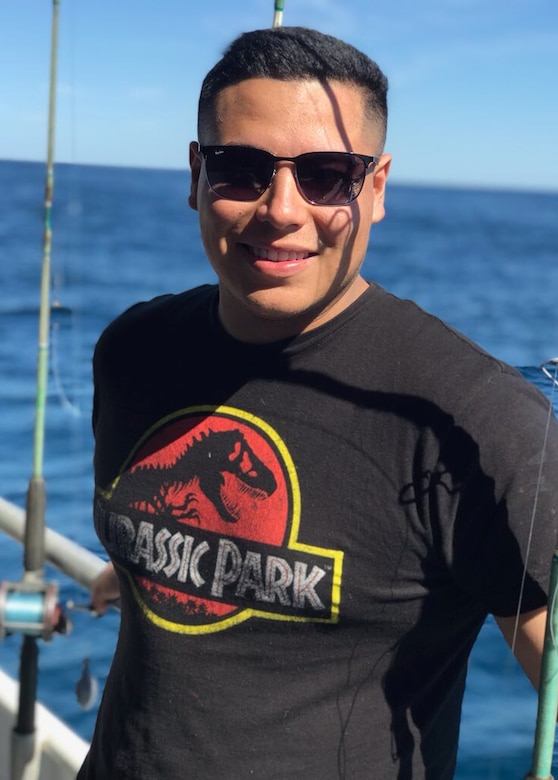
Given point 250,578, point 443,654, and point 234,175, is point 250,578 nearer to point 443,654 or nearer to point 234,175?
point 443,654

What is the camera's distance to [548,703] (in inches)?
39.9

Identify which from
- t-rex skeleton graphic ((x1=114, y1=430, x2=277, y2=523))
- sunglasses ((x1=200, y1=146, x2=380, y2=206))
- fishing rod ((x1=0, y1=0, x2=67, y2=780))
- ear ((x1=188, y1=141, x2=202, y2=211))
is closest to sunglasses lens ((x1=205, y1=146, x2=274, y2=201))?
sunglasses ((x1=200, y1=146, x2=380, y2=206))

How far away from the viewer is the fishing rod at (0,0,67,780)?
1631 mm

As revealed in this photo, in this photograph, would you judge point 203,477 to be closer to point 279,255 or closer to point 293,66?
point 279,255

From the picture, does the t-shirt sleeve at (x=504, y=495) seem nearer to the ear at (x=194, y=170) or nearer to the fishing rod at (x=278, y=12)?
the ear at (x=194, y=170)

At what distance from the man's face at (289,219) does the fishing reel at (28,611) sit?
0.62 meters

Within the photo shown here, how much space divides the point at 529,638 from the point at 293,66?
736 millimetres

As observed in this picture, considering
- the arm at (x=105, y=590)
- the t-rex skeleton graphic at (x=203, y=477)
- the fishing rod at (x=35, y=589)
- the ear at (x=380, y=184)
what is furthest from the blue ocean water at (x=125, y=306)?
the arm at (x=105, y=590)

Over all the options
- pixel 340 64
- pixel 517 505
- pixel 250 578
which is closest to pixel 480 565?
pixel 517 505


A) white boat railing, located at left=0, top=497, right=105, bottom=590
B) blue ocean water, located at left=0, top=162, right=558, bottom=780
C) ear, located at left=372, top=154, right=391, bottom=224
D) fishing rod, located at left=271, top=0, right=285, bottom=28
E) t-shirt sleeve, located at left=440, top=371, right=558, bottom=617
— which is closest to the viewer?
t-shirt sleeve, located at left=440, top=371, right=558, bottom=617

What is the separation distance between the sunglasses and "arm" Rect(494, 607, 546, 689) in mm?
545

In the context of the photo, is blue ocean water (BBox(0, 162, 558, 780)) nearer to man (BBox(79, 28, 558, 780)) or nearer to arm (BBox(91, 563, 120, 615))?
man (BBox(79, 28, 558, 780))

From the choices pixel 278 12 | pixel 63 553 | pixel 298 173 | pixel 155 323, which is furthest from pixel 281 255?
pixel 63 553

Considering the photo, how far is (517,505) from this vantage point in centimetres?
112
